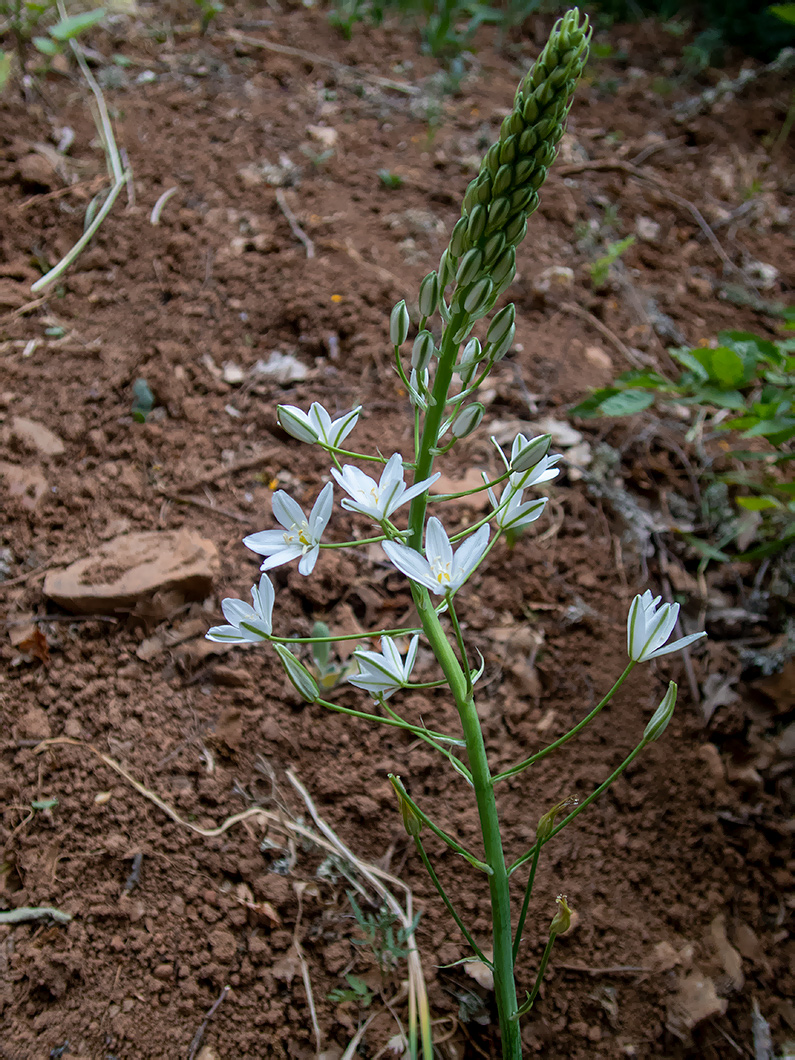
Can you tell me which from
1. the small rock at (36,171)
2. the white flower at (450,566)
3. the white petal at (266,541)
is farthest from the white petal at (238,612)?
the small rock at (36,171)

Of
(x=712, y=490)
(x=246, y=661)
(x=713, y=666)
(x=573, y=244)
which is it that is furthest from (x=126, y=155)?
(x=713, y=666)

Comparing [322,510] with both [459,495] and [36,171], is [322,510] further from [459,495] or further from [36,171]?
[36,171]

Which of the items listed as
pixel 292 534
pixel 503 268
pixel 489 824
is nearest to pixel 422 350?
pixel 503 268

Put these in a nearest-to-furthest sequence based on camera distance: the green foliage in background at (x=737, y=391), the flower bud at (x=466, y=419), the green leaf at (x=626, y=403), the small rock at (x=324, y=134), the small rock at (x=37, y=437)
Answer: the flower bud at (x=466, y=419) < the green foliage in background at (x=737, y=391) < the green leaf at (x=626, y=403) < the small rock at (x=37, y=437) < the small rock at (x=324, y=134)

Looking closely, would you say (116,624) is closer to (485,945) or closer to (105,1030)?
(105,1030)

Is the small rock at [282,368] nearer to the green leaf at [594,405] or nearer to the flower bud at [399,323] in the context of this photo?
the green leaf at [594,405]

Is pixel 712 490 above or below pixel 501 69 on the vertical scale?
below

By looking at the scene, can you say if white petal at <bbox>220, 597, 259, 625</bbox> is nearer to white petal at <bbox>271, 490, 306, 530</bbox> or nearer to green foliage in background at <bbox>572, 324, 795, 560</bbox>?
white petal at <bbox>271, 490, 306, 530</bbox>
